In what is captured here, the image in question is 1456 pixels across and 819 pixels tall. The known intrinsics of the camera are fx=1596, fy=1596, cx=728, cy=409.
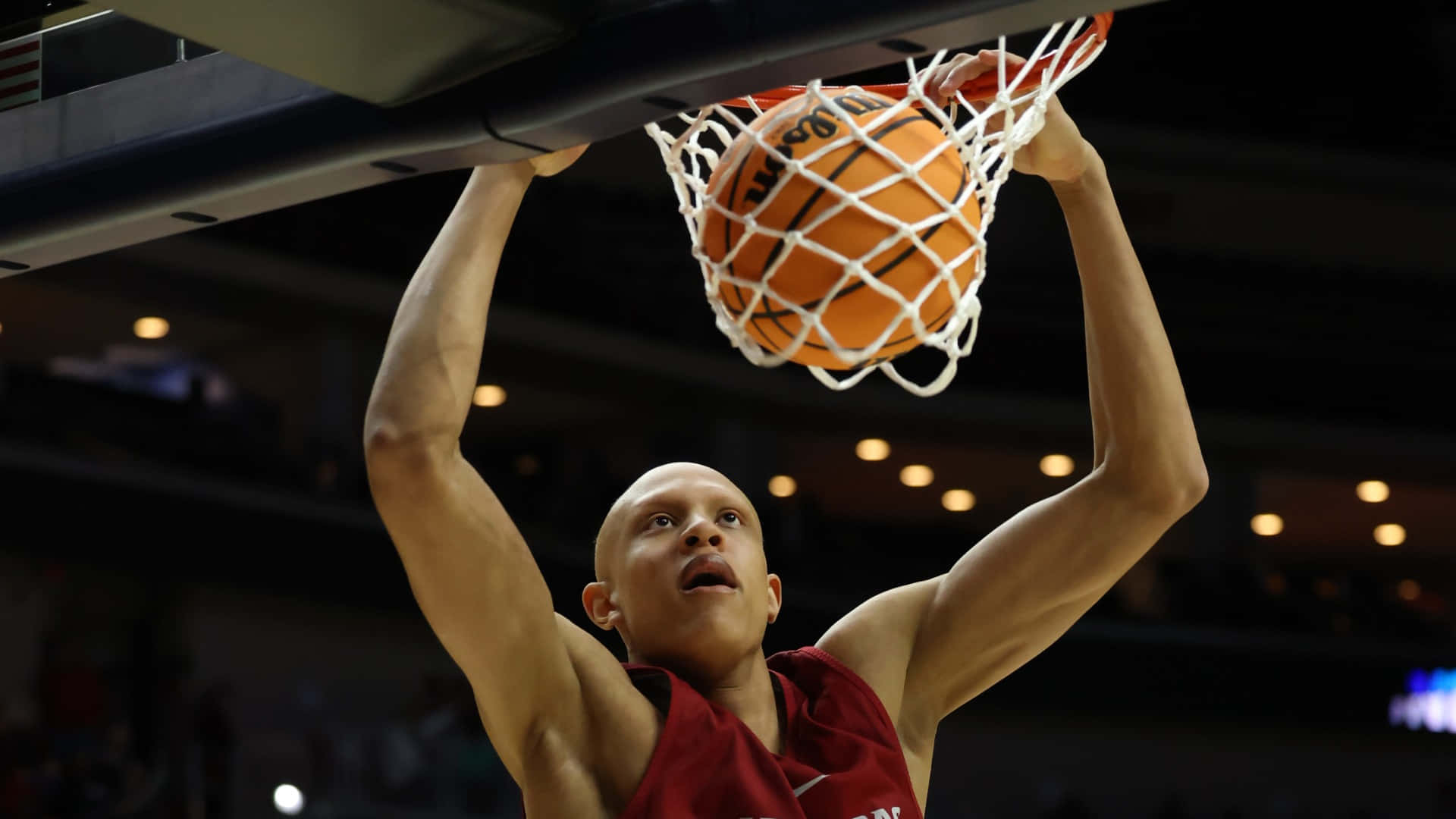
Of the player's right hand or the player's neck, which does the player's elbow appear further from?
the player's right hand

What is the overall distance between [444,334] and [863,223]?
566 mm

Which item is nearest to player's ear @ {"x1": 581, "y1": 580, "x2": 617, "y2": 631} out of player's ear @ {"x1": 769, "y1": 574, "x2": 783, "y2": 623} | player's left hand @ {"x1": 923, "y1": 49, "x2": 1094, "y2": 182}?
player's ear @ {"x1": 769, "y1": 574, "x2": 783, "y2": 623}

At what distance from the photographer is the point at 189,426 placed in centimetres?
1019

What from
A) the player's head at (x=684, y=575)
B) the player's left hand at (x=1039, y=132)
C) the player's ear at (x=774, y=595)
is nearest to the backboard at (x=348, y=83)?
the player's left hand at (x=1039, y=132)

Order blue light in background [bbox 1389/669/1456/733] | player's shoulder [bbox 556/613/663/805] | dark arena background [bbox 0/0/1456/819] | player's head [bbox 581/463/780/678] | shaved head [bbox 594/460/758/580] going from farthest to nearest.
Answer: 1. blue light in background [bbox 1389/669/1456/733]
2. dark arena background [bbox 0/0/1456/819]
3. shaved head [bbox 594/460/758/580]
4. player's head [bbox 581/463/780/678]
5. player's shoulder [bbox 556/613/663/805]

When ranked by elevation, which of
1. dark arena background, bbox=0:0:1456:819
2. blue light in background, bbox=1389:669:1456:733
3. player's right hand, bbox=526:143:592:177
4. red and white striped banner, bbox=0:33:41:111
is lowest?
player's right hand, bbox=526:143:592:177

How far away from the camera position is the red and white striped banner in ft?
7.10

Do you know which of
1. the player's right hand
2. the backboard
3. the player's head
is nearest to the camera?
the backboard

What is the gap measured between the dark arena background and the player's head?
695cm

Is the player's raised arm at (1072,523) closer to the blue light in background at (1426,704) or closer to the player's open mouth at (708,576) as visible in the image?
the player's open mouth at (708,576)

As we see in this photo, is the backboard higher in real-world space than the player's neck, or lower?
higher

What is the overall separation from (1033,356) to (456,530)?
32.2ft

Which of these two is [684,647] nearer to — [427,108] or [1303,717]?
[427,108]

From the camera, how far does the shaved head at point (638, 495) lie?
101 inches
